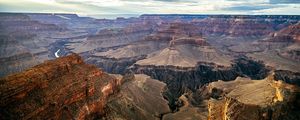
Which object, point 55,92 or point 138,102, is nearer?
point 55,92

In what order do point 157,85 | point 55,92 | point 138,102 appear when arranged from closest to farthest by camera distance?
1. point 55,92
2. point 138,102
3. point 157,85

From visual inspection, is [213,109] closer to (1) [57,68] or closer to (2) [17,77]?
(1) [57,68]

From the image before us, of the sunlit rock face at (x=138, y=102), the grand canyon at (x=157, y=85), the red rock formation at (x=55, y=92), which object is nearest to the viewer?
the red rock formation at (x=55, y=92)

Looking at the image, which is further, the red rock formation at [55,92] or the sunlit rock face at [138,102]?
the sunlit rock face at [138,102]

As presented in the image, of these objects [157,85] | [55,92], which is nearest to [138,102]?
[157,85]

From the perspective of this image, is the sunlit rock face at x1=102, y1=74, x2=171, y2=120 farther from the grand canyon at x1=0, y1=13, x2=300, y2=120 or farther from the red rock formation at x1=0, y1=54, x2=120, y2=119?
the red rock formation at x1=0, y1=54, x2=120, y2=119

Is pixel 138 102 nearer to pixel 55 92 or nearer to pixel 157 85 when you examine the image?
pixel 157 85

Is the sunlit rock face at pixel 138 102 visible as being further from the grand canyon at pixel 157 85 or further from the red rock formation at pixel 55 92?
the red rock formation at pixel 55 92

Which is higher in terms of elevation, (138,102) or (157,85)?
(138,102)

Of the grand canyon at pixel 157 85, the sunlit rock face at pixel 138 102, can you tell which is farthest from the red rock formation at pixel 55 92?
the sunlit rock face at pixel 138 102
